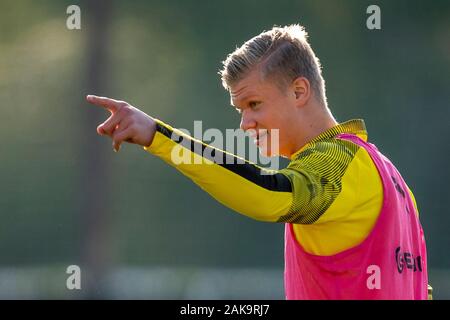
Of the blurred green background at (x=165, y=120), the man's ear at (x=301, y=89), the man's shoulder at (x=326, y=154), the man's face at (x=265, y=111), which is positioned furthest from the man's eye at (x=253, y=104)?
the blurred green background at (x=165, y=120)

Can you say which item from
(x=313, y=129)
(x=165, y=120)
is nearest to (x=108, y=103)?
(x=313, y=129)

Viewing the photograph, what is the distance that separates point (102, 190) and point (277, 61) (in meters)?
4.00

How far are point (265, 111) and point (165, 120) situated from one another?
4.00 meters

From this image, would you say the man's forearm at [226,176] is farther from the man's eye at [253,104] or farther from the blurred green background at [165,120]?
the blurred green background at [165,120]

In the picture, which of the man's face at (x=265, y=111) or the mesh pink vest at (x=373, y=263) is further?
the man's face at (x=265, y=111)

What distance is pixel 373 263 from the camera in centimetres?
217

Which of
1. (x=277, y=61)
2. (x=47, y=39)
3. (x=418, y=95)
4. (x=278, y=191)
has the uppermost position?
(x=47, y=39)

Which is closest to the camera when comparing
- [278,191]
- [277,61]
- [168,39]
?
[278,191]

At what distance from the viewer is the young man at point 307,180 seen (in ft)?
6.27

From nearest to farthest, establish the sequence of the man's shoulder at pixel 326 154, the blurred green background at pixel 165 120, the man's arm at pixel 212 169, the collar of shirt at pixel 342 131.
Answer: the man's arm at pixel 212 169 → the man's shoulder at pixel 326 154 → the collar of shirt at pixel 342 131 → the blurred green background at pixel 165 120

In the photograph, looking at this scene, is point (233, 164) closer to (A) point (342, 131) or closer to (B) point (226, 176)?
(B) point (226, 176)
